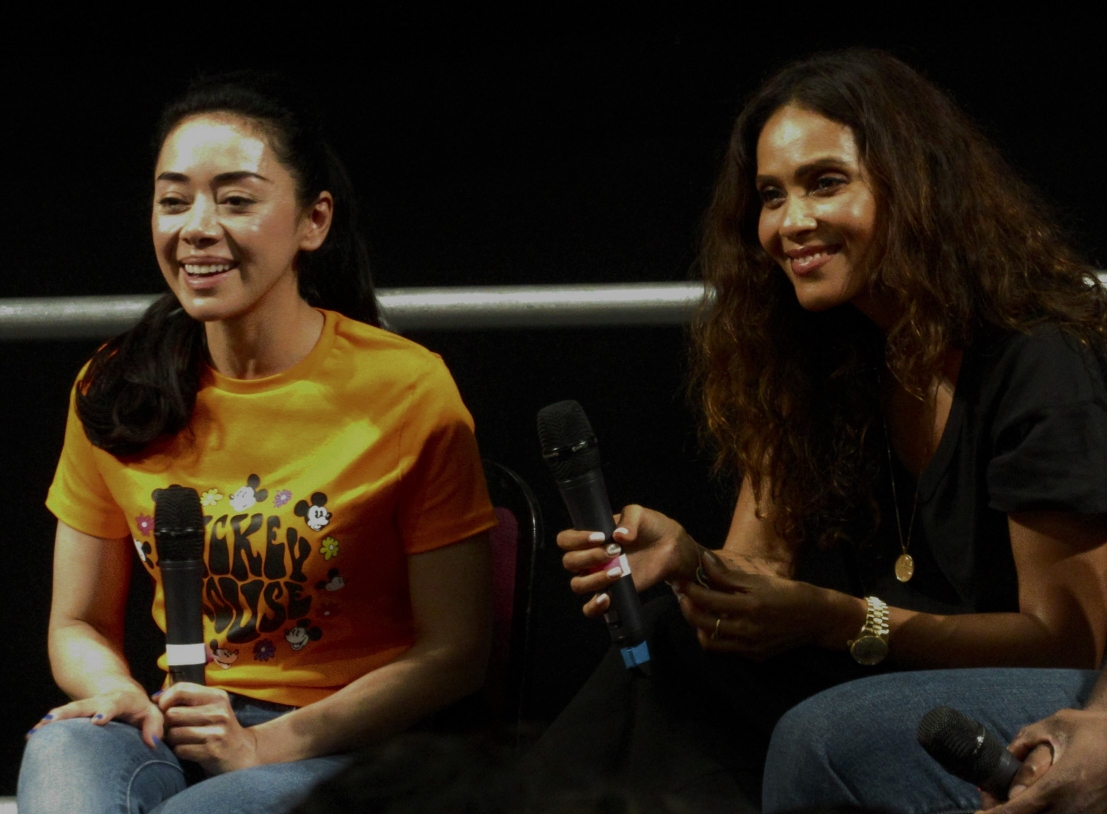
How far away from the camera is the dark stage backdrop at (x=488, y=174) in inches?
85.1

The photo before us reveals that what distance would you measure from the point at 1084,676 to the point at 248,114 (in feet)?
3.79

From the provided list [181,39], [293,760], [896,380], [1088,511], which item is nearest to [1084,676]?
[1088,511]

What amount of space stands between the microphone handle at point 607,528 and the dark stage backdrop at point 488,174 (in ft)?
2.89

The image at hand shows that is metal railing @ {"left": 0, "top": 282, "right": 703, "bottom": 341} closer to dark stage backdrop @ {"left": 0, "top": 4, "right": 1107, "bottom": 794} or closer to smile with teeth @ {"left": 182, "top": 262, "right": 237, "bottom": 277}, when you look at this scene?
dark stage backdrop @ {"left": 0, "top": 4, "right": 1107, "bottom": 794}

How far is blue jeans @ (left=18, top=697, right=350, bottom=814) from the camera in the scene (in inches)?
53.7

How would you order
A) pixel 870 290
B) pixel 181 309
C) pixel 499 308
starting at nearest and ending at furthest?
pixel 870 290 → pixel 181 309 → pixel 499 308

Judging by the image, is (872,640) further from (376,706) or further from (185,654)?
(185,654)

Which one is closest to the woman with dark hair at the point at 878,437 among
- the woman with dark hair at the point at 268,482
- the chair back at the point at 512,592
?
the chair back at the point at 512,592

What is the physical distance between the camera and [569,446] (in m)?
1.27

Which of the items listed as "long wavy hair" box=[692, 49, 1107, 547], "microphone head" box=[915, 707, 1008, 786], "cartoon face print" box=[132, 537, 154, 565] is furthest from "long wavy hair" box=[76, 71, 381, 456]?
"microphone head" box=[915, 707, 1008, 786]

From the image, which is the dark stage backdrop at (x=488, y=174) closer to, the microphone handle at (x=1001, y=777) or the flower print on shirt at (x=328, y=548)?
the flower print on shirt at (x=328, y=548)

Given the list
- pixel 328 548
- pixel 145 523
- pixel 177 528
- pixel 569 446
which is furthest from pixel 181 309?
pixel 569 446

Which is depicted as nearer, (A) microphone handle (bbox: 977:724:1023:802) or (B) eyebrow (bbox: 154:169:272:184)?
(A) microphone handle (bbox: 977:724:1023:802)

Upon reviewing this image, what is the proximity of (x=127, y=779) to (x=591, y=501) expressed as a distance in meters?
0.59
